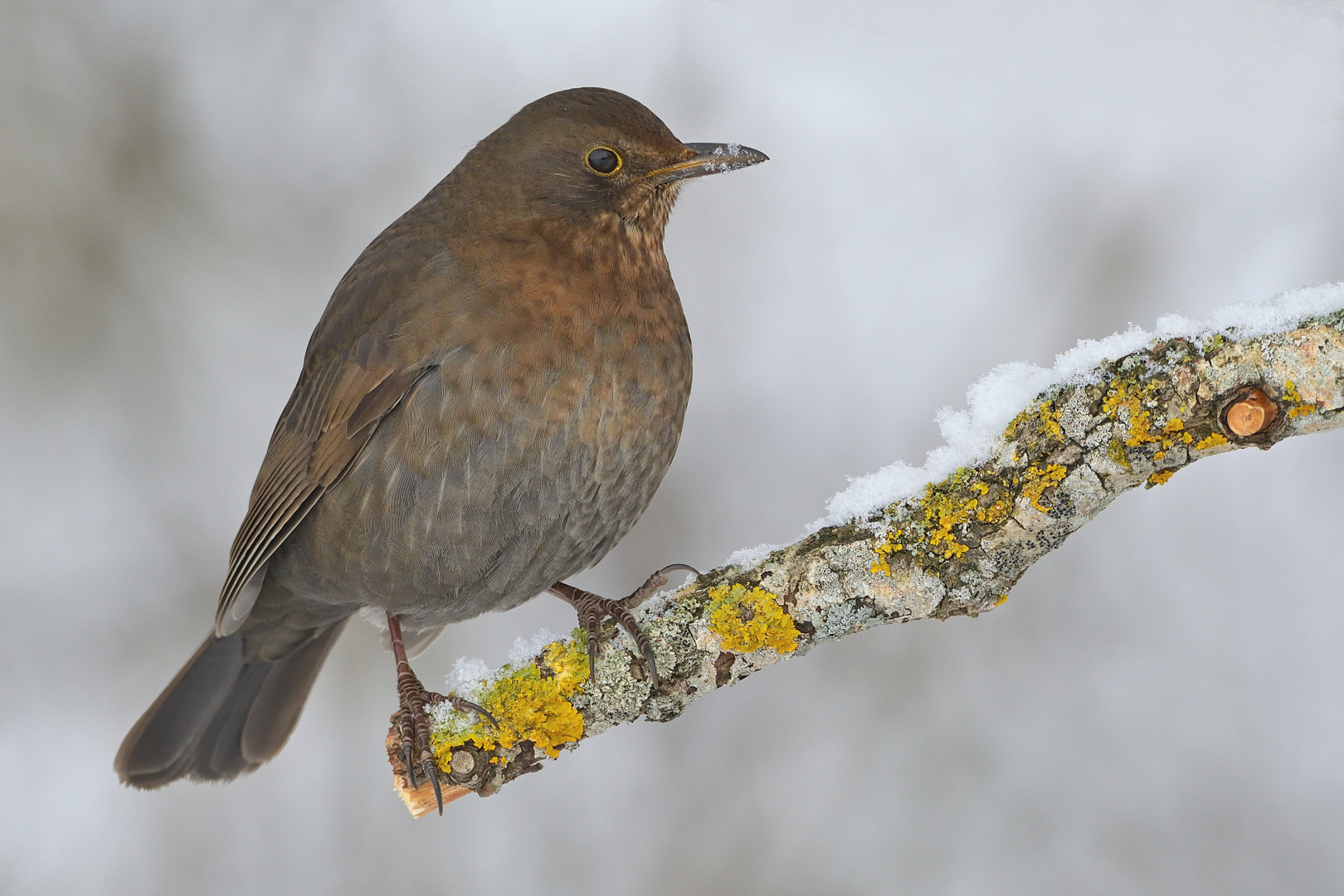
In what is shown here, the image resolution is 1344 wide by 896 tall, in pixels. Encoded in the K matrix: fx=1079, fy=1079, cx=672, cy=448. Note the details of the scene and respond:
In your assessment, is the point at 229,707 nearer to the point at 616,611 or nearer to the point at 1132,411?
the point at 616,611

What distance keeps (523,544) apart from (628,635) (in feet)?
1.72

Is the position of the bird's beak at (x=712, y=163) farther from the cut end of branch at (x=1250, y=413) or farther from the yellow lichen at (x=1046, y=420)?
the cut end of branch at (x=1250, y=413)

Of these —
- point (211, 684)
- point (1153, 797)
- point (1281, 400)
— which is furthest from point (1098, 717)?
point (211, 684)

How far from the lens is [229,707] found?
14.0 ft

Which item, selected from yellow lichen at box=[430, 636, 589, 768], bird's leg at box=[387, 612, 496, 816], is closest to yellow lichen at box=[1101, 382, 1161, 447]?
yellow lichen at box=[430, 636, 589, 768]

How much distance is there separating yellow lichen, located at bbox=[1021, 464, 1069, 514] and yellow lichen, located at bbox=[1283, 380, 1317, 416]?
455 millimetres

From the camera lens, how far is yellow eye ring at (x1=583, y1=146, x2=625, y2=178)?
11.6ft

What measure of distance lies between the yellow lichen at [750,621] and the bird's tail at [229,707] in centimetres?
Answer: 196

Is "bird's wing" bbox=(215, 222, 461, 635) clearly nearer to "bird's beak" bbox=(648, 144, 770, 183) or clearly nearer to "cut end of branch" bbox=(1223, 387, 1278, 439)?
"bird's beak" bbox=(648, 144, 770, 183)

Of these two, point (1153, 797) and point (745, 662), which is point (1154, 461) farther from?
point (1153, 797)

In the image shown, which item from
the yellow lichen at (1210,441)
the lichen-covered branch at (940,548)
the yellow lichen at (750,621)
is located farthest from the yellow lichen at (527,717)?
the yellow lichen at (1210,441)

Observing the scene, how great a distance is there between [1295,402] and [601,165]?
2.23 metres

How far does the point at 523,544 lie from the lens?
341 cm

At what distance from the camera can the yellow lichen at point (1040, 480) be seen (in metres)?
2.38
